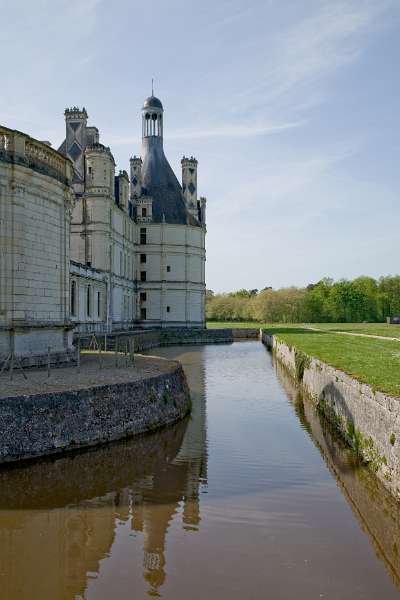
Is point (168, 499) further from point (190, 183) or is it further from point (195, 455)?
point (190, 183)

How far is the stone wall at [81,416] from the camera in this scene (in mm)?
12062

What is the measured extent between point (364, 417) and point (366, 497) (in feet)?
7.41

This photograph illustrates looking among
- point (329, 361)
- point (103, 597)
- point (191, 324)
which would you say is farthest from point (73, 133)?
→ point (103, 597)

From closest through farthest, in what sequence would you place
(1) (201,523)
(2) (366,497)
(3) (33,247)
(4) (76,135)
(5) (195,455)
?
(1) (201,523) → (2) (366,497) → (5) (195,455) → (3) (33,247) → (4) (76,135)

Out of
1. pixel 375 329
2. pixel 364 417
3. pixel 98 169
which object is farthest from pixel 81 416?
pixel 375 329

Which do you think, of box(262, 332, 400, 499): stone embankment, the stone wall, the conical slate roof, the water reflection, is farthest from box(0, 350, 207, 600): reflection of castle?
the conical slate roof

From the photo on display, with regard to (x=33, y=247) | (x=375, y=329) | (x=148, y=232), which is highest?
(x=148, y=232)

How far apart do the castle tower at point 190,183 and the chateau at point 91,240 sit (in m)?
0.12

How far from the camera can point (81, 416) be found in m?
13.5

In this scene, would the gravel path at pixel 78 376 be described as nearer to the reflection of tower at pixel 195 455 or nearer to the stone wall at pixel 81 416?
the stone wall at pixel 81 416

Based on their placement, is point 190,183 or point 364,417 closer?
point 364,417

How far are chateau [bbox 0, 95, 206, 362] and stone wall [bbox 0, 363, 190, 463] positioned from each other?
16.9ft

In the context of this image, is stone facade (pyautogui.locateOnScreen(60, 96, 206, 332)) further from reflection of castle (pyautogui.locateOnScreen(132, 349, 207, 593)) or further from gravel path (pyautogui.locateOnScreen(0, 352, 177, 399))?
reflection of castle (pyautogui.locateOnScreen(132, 349, 207, 593))

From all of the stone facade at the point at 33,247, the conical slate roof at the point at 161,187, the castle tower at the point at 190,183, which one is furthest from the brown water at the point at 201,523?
the castle tower at the point at 190,183
